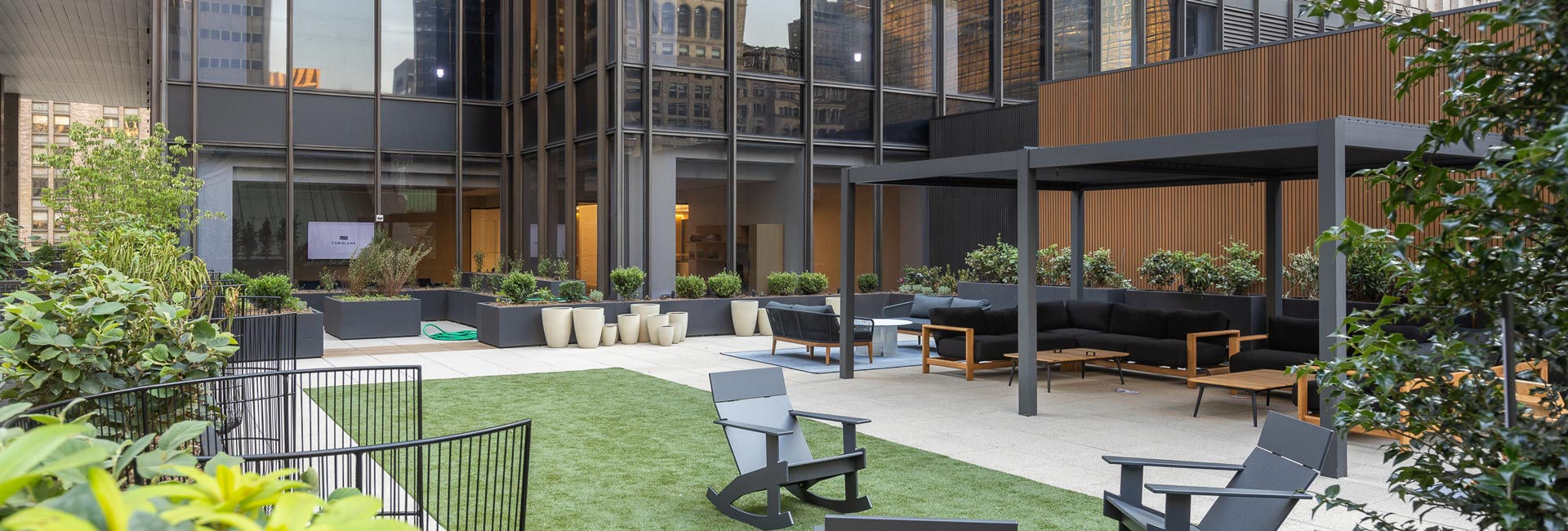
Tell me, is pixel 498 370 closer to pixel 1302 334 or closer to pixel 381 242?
pixel 381 242

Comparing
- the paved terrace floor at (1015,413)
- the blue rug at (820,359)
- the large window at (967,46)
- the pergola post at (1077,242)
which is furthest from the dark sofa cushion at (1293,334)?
the large window at (967,46)

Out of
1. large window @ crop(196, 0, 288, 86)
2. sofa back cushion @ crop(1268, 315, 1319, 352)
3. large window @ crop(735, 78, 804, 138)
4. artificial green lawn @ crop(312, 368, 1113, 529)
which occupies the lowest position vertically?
artificial green lawn @ crop(312, 368, 1113, 529)

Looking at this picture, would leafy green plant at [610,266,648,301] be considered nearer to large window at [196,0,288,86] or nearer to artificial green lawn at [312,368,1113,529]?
artificial green lawn at [312,368,1113,529]

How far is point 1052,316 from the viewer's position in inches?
523

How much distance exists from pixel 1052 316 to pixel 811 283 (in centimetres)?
605

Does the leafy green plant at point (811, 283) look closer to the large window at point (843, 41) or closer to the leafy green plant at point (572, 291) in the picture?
the large window at point (843, 41)

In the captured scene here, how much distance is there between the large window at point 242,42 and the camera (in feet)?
61.5

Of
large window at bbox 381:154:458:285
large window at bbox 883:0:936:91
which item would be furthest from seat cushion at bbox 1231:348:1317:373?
large window at bbox 381:154:458:285

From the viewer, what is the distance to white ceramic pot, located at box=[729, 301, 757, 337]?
17.4m

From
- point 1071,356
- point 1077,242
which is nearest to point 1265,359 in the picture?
point 1071,356

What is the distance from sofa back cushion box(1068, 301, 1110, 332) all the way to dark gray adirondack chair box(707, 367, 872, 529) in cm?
726

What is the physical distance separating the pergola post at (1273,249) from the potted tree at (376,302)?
39.5 feet

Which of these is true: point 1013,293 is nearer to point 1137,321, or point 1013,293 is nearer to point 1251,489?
point 1137,321

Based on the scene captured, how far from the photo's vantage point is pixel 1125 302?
584 inches
